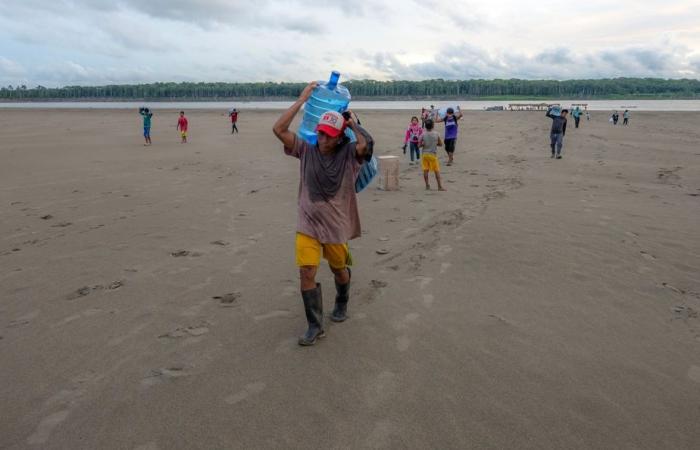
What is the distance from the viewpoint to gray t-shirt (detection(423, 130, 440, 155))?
10.9m

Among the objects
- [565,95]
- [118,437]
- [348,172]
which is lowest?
[118,437]

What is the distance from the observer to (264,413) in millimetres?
3061

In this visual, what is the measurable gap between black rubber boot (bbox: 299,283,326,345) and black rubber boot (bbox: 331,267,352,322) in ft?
1.22

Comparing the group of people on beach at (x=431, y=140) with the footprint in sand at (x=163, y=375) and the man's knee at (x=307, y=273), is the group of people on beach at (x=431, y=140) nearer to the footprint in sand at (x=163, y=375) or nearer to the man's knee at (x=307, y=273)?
the man's knee at (x=307, y=273)

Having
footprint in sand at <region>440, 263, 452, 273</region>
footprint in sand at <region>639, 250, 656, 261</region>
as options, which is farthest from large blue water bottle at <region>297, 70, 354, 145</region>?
footprint in sand at <region>639, 250, 656, 261</region>

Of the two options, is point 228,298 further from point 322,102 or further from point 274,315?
point 322,102

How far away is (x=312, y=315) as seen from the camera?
3980mm

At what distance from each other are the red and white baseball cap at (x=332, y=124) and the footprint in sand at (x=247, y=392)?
1.94 m

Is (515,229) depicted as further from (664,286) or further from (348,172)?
(348,172)

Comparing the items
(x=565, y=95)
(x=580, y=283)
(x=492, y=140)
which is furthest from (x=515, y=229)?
(x=565, y=95)

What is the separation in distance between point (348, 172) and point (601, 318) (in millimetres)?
2688

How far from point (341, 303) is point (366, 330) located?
0.37 m

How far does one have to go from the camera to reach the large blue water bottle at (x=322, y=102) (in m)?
4.39

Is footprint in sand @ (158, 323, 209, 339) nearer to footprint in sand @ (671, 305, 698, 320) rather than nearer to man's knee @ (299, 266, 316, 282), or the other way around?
man's knee @ (299, 266, 316, 282)
